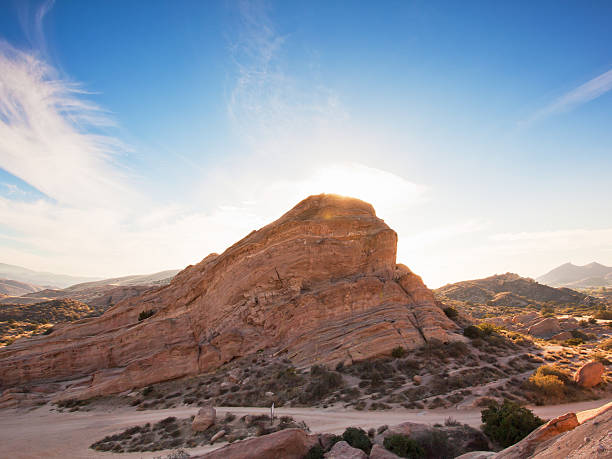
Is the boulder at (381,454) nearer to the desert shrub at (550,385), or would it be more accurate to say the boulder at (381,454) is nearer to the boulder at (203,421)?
the boulder at (203,421)

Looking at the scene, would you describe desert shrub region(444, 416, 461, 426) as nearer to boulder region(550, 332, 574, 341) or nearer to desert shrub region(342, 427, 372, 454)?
desert shrub region(342, 427, 372, 454)

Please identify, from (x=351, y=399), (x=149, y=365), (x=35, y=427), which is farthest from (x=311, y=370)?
(x=35, y=427)

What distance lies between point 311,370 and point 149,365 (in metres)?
19.1

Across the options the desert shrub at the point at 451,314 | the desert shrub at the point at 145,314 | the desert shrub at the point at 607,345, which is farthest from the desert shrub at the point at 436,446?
the desert shrub at the point at 145,314

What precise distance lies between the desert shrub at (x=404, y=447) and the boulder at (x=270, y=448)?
3513 millimetres

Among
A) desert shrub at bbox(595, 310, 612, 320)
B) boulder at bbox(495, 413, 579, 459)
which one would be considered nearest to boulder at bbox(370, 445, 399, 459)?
boulder at bbox(495, 413, 579, 459)

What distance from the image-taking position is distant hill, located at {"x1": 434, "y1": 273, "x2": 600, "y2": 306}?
82.8 metres

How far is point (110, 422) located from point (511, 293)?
104 m

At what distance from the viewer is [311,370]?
25156 mm

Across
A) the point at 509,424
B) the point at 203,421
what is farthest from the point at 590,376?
the point at 203,421

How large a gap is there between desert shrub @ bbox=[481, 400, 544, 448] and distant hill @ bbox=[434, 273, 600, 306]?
238 feet

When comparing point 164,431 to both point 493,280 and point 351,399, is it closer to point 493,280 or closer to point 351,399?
point 351,399

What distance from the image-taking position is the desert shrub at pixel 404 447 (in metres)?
11.7

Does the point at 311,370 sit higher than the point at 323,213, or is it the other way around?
the point at 323,213
